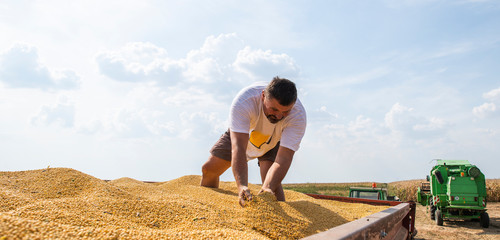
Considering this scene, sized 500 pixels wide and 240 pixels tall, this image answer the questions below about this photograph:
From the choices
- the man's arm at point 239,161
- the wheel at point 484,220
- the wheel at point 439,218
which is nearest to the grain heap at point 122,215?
the man's arm at point 239,161

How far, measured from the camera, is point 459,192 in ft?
31.9

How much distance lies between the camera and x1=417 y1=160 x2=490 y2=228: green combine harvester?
378 inches

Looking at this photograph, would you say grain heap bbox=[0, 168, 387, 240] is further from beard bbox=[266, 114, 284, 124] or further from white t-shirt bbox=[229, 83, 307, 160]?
beard bbox=[266, 114, 284, 124]

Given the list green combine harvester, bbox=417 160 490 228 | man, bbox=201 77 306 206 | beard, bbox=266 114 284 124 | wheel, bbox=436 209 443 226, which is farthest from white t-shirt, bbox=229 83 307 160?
wheel, bbox=436 209 443 226

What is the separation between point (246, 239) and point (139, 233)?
1.55ft

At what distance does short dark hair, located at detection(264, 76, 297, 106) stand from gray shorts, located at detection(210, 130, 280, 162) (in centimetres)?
153

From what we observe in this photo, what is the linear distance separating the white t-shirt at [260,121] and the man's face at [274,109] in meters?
0.15

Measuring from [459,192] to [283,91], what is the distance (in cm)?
898

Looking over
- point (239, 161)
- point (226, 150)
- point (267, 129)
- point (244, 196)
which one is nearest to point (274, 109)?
point (239, 161)

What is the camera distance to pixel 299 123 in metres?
3.67

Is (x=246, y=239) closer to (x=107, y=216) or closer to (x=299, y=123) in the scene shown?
(x=107, y=216)

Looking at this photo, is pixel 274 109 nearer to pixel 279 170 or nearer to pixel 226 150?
pixel 279 170

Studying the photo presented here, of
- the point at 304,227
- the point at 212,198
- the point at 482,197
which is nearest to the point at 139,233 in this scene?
the point at 304,227

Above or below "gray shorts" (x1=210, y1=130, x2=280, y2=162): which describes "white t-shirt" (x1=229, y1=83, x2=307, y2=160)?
above
